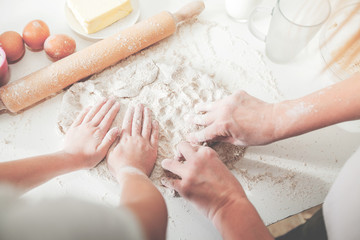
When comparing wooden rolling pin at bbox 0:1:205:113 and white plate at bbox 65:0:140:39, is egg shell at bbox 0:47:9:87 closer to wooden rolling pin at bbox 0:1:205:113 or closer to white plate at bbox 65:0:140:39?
wooden rolling pin at bbox 0:1:205:113

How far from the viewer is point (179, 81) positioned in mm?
912

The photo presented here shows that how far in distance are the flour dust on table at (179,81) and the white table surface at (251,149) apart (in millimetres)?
53

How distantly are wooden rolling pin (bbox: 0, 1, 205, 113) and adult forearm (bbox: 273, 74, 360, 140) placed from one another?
468 millimetres

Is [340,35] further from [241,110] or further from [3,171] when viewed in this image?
[3,171]

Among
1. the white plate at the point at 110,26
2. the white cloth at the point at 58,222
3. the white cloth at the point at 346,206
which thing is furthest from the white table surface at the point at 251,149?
the white cloth at the point at 58,222

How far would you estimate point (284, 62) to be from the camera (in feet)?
3.27

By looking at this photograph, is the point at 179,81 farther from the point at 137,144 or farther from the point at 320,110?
the point at 320,110

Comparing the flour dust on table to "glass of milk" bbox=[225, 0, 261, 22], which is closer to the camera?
the flour dust on table

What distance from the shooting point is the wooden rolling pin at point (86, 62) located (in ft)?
2.80

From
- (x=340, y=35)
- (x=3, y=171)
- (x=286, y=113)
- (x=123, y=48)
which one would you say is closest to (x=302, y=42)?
(x=340, y=35)

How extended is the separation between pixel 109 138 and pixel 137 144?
0.27ft

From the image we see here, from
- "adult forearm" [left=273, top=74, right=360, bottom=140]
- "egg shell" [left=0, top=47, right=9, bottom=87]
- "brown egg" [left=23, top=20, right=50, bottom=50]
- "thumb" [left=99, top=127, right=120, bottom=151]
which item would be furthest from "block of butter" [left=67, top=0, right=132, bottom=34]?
"adult forearm" [left=273, top=74, right=360, bottom=140]

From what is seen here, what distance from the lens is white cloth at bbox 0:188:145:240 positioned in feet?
1.18

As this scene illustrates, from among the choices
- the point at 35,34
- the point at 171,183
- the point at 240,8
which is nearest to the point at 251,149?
the point at 171,183
